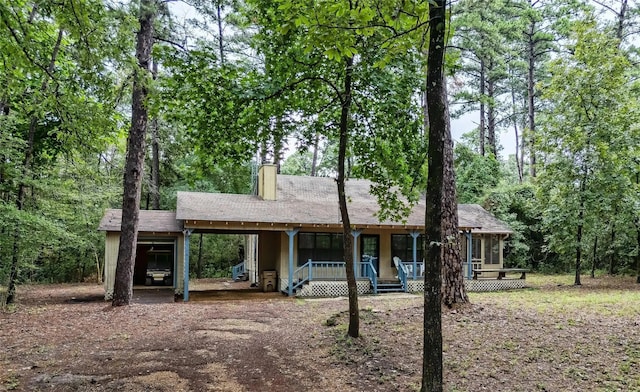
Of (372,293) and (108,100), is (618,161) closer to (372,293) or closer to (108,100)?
(372,293)

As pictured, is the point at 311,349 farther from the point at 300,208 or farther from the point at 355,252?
the point at 300,208

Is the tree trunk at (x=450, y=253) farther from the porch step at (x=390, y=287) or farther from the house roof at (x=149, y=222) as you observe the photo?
the house roof at (x=149, y=222)

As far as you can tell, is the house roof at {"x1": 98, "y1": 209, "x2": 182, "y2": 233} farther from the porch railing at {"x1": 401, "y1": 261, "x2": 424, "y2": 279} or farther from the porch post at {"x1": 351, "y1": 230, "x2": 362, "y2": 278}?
the porch railing at {"x1": 401, "y1": 261, "x2": 424, "y2": 279}

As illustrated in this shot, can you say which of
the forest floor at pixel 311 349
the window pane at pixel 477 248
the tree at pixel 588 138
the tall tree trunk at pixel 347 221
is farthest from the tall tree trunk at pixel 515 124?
the tall tree trunk at pixel 347 221

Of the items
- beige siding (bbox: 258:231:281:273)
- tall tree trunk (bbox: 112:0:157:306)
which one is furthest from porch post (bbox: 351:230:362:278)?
tall tree trunk (bbox: 112:0:157:306)

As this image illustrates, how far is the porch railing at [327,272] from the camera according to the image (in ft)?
50.8

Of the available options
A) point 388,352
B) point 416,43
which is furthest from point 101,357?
point 416,43

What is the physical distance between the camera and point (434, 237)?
13.6 ft

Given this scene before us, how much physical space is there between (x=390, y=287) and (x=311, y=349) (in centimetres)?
966

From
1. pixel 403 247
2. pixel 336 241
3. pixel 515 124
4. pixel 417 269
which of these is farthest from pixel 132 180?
pixel 515 124

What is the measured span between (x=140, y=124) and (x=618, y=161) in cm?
1520

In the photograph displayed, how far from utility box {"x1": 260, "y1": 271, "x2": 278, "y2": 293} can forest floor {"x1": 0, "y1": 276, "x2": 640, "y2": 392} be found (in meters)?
5.83

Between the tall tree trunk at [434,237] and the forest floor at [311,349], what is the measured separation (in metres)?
1.10

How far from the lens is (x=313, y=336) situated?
8.09 metres
